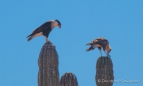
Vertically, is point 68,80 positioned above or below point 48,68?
above

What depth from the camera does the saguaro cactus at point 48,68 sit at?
1206 centimetres

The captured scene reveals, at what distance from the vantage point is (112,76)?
15.6 meters

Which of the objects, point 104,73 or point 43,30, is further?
point 104,73

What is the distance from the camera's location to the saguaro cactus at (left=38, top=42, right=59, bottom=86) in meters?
→ 12.1

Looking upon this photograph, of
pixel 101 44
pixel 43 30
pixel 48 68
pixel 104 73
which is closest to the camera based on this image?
pixel 48 68

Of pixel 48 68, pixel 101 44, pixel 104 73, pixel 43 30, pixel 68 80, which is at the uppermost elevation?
pixel 101 44

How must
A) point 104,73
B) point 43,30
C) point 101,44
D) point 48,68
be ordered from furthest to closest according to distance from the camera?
point 101,44, point 104,73, point 43,30, point 48,68

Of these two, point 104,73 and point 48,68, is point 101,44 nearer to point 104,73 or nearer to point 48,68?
point 104,73

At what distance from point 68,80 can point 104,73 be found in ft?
6.24

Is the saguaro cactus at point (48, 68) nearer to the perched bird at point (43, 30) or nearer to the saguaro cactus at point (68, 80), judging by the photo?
the saguaro cactus at point (68, 80)

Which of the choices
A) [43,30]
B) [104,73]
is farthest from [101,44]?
[43,30]

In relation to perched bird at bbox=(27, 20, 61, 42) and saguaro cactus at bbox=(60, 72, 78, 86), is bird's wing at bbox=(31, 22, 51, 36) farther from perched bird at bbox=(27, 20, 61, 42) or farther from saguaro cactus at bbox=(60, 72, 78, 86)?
saguaro cactus at bbox=(60, 72, 78, 86)

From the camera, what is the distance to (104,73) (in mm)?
15461

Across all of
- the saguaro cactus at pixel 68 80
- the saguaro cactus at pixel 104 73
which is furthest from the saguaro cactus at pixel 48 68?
the saguaro cactus at pixel 104 73
